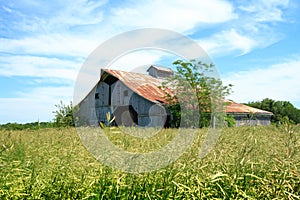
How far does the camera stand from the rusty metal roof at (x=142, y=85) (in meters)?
22.3

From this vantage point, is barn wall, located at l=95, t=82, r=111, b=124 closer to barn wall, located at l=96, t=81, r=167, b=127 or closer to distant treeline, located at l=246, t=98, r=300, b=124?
barn wall, located at l=96, t=81, r=167, b=127

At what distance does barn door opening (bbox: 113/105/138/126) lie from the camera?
2331 cm

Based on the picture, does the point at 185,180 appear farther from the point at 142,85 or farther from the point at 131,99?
the point at 142,85

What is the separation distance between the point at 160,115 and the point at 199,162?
1883cm

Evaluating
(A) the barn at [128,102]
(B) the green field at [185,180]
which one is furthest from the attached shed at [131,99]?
(B) the green field at [185,180]

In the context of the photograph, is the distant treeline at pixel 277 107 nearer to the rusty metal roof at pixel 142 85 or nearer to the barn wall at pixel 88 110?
the rusty metal roof at pixel 142 85

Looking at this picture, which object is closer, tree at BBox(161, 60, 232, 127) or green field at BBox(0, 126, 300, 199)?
green field at BBox(0, 126, 300, 199)

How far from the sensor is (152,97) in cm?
2211

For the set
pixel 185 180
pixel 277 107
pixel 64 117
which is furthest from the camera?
pixel 277 107

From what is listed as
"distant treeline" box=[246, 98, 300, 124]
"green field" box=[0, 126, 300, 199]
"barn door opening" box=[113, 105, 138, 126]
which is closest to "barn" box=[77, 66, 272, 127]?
"barn door opening" box=[113, 105, 138, 126]

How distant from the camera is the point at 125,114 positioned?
23.8 metres

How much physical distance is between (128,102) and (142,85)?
1920 millimetres

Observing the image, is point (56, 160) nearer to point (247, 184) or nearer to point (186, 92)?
point (247, 184)

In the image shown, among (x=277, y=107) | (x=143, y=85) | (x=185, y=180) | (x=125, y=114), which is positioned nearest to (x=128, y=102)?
(x=125, y=114)
